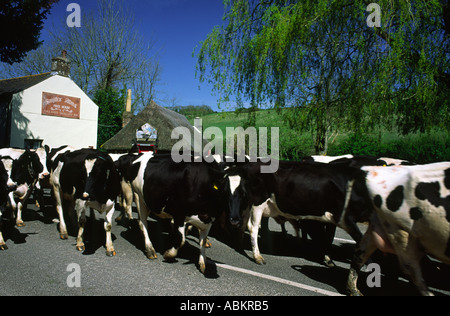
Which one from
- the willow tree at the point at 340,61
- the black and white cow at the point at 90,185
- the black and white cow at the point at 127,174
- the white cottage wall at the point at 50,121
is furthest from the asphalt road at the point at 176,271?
the white cottage wall at the point at 50,121

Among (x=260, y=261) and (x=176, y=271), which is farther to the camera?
(x=260, y=261)

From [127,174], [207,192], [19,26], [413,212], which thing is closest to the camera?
[413,212]

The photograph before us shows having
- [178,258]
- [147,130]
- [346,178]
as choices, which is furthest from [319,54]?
[147,130]

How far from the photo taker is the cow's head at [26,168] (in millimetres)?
7047

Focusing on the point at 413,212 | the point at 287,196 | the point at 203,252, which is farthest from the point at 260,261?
the point at 413,212

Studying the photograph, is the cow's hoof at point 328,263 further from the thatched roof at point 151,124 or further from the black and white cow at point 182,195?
the thatched roof at point 151,124

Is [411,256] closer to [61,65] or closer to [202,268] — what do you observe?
[202,268]

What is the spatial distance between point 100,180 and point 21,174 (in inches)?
106

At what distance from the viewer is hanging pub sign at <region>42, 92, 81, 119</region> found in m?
23.6

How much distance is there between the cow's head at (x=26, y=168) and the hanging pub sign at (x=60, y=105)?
1725 centimetres

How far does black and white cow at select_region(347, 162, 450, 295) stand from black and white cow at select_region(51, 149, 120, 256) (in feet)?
14.5

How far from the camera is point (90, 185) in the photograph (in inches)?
238

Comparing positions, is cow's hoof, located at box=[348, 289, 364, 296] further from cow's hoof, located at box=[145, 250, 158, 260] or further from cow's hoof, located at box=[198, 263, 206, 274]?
cow's hoof, located at box=[145, 250, 158, 260]
